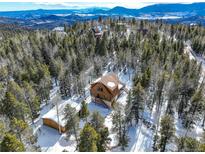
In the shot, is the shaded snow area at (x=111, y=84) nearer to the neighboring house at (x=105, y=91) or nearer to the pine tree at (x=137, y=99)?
the neighboring house at (x=105, y=91)

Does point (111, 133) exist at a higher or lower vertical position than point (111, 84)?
lower

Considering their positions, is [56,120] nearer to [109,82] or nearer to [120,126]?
[120,126]

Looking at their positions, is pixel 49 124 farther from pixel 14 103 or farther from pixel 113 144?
pixel 113 144

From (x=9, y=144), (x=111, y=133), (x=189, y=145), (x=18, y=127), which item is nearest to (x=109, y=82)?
(x=111, y=133)

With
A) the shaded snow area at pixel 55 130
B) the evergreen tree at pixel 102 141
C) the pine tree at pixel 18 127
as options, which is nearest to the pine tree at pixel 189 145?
the evergreen tree at pixel 102 141

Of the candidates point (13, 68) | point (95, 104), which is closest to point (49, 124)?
point (95, 104)

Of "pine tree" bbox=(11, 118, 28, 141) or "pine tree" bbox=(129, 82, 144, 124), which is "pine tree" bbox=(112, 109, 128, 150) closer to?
"pine tree" bbox=(129, 82, 144, 124)

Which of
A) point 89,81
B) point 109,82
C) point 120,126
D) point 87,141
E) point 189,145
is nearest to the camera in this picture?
point 87,141
